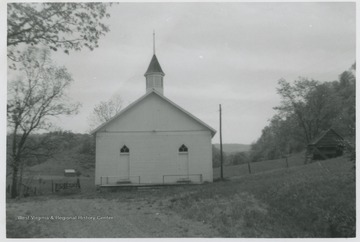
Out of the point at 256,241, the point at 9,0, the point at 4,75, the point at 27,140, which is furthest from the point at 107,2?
the point at 27,140

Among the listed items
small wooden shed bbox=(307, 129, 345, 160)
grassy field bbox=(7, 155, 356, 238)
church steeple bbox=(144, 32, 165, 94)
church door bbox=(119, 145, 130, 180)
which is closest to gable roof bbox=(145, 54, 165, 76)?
church steeple bbox=(144, 32, 165, 94)

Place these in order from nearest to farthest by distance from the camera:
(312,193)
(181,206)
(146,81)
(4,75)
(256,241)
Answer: (256,241)
(4,75)
(312,193)
(181,206)
(146,81)

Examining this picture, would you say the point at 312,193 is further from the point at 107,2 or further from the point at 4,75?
the point at 4,75

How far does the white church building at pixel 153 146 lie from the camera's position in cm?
2302

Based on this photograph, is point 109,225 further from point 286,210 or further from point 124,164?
point 124,164

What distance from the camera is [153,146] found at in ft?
76.3

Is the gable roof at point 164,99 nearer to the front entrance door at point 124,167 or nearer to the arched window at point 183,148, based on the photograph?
the arched window at point 183,148

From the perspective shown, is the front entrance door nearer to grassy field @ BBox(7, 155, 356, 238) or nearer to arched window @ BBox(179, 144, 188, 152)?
arched window @ BBox(179, 144, 188, 152)

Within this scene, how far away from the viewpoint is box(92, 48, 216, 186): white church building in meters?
23.0

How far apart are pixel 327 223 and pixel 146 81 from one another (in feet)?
61.9

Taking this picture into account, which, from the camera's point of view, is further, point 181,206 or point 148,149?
point 148,149

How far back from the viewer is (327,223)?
10195 mm

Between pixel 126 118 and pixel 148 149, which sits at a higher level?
pixel 126 118

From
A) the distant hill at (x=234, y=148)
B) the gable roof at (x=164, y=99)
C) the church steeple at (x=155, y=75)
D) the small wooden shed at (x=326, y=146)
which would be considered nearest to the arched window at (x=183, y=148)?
the gable roof at (x=164, y=99)
